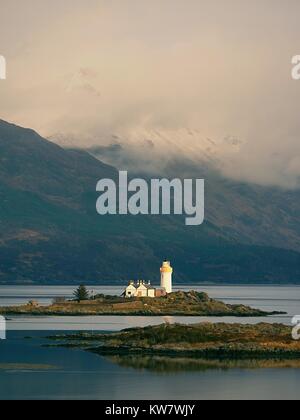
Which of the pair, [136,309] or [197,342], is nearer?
[197,342]

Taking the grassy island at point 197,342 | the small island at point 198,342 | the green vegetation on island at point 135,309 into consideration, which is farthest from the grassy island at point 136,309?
the grassy island at point 197,342

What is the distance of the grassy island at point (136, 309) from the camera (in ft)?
618

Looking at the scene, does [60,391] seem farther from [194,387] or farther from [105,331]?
[105,331]

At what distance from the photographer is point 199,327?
427 feet

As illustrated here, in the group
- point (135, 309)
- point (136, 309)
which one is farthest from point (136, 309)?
point (135, 309)

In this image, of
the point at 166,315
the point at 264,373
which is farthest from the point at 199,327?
the point at 166,315

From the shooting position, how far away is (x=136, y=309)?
190m

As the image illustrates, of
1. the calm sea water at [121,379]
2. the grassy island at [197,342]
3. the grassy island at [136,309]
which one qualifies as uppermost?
the grassy island at [136,309]

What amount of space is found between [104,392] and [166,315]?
9601 cm

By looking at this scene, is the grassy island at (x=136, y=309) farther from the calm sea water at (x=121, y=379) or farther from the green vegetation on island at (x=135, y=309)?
the calm sea water at (x=121, y=379)

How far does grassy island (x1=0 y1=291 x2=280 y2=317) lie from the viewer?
188 metres

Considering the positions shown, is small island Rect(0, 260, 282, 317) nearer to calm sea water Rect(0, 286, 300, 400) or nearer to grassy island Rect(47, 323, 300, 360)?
grassy island Rect(47, 323, 300, 360)

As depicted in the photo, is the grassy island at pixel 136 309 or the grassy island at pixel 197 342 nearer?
the grassy island at pixel 197 342

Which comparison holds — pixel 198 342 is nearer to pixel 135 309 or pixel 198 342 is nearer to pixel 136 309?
pixel 136 309
